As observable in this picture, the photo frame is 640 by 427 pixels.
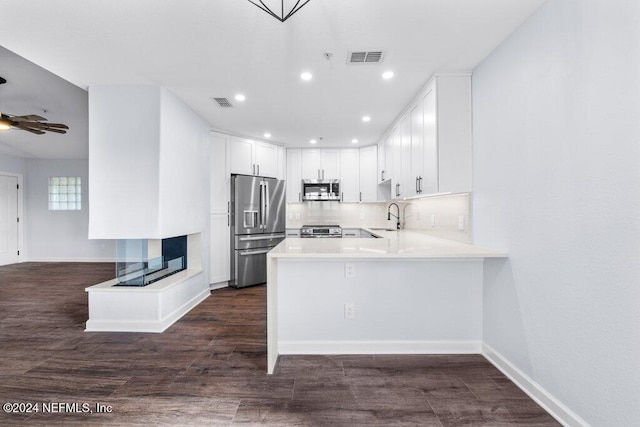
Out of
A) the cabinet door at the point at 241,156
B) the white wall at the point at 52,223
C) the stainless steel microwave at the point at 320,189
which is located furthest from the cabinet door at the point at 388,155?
the white wall at the point at 52,223

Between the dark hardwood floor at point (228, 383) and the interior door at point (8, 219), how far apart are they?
17.2ft

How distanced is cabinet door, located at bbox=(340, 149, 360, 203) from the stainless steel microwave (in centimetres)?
14

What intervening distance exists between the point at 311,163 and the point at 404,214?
1943 millimetres

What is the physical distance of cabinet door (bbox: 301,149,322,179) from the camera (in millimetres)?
5465

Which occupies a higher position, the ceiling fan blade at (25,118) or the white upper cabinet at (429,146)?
the ceiling fan blade at (25,118)

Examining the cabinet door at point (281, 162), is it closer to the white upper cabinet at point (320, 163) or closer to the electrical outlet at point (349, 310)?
the white upper cabinet at point (320, 163)

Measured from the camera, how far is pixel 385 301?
2.49 m

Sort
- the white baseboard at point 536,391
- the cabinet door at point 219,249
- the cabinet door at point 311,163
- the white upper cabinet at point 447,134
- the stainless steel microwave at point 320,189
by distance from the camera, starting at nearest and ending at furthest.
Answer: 1. the white baseboard at point 536,391
2. the white upper cabinet at point 447,134
3. the cabinet door at point 219,249
4. the stainless steel microwave at point 320,189
5. the cabinet door at point 311,163

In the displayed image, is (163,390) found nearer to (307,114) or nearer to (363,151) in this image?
(307,114)

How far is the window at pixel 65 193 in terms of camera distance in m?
7.07

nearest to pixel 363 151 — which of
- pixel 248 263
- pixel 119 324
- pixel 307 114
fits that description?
pixel 307 114

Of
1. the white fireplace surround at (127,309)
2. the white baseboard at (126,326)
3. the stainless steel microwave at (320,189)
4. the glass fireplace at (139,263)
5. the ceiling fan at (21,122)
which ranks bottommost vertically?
the white baseboard at (126,326)

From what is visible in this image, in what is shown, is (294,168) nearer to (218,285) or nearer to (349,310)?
(218,285)

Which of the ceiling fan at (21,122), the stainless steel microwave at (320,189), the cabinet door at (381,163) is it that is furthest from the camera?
the stainless steel microwave at (320,189)
